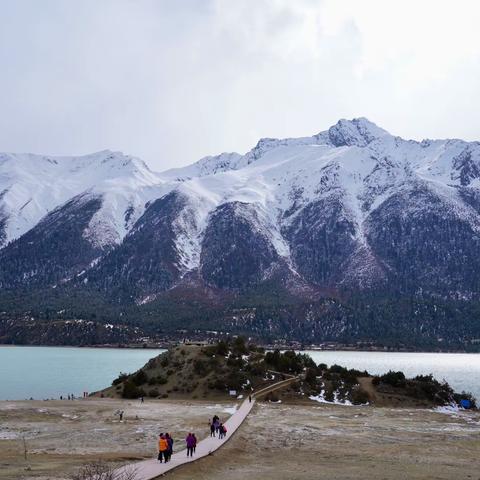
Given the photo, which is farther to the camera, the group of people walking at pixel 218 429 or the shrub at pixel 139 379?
the shrub at pixel 139 379

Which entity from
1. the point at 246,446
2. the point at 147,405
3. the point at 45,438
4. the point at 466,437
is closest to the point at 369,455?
the point at 246,446

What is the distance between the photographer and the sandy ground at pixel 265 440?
36.5 meters

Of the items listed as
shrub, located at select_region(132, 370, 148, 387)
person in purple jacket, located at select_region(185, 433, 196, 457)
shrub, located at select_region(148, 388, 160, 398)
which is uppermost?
shrub, located at select_region(132, 370, 148, 387)

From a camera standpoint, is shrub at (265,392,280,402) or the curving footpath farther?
shrub at (265,392,280,402)

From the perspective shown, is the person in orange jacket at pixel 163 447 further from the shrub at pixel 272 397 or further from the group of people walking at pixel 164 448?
the shrub at pixel 272 397

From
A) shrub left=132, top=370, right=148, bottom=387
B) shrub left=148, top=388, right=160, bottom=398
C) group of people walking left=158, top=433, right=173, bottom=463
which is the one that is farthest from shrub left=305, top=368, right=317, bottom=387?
group of people walking left=158, top=433, right=173, bottom=463

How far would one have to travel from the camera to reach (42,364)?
165m

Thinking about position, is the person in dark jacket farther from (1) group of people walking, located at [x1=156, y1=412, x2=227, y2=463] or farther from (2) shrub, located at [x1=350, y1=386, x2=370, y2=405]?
(2) shrub, located at [x1=350, y1=386, x2=370, y2=405]

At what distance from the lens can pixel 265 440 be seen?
48.9 metres

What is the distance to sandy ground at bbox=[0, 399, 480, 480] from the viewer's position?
3647cm

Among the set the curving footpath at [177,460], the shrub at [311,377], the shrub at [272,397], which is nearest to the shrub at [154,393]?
the shrub at [272,397]

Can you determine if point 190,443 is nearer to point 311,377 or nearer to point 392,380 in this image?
point 311,377

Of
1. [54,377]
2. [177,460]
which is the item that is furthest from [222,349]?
[177,460]

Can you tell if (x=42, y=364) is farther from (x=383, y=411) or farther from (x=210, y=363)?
(x=383, y=411)
